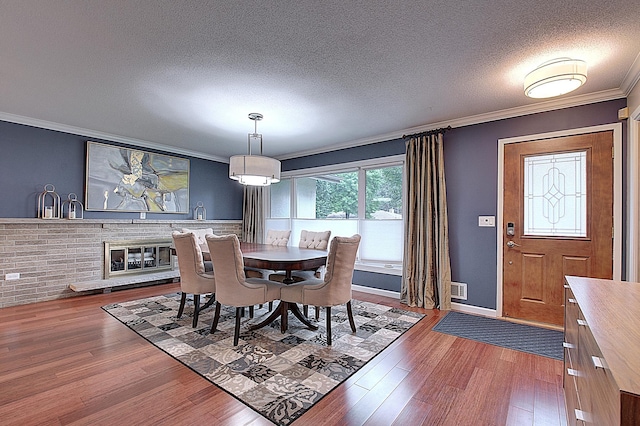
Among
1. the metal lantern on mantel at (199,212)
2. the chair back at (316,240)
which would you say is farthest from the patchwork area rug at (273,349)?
the metal lantern on mantel at (199,212)

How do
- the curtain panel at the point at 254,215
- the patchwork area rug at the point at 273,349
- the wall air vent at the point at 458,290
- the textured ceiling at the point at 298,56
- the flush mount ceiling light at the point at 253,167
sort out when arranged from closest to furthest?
the textured ceiling at the point at 298,56 < the patchwork area rug at the point at 273,349 < the flush mount ceiling light at the point at 253,167 < the wall air vent at the point at 458,290 < the curtain panel at the point at 254,215

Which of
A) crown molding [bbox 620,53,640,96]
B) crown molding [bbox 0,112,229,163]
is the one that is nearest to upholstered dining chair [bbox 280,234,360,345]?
crown molding [bbox 620,53,640,96]

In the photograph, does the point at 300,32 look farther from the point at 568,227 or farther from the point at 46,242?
the point at 46,242

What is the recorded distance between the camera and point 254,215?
643cm

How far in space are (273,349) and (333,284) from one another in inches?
30.7

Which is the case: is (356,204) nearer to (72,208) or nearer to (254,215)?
(254,215)

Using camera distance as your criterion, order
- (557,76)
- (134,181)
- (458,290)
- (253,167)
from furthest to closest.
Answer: (134,181) < (458,290) < (253,167) < (557,76)

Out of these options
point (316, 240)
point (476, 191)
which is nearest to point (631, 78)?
point (476, 191)

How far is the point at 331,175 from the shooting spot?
5.38 m

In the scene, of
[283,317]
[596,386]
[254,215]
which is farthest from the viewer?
[254,215]

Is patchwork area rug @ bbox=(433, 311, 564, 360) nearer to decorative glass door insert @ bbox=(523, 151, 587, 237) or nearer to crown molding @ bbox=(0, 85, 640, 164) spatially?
decorative glass door insert @ bbox=(523, 151, 587, 237)

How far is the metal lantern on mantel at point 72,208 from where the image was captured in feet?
14.2

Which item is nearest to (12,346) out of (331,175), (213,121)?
(213,121)

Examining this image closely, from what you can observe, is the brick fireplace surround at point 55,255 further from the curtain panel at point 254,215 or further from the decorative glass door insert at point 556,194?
the decorative glass door insert at point 556,194
